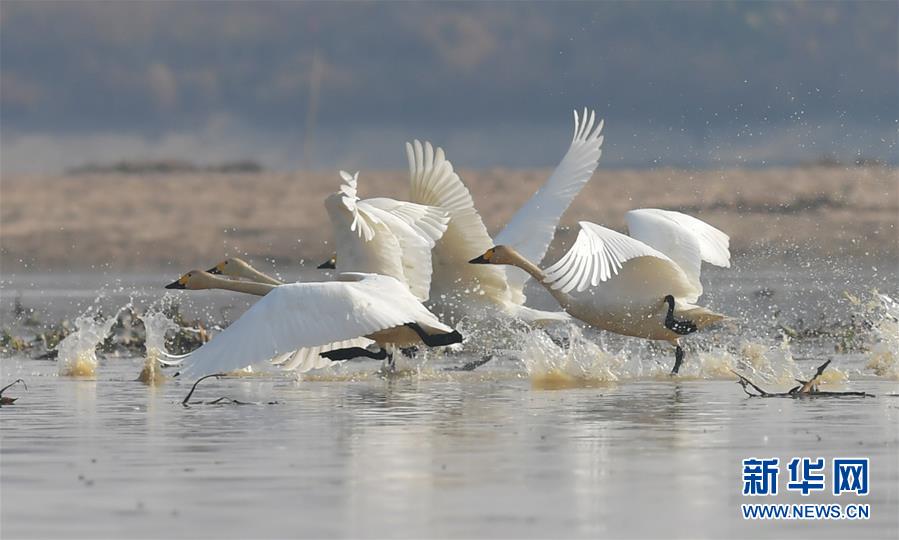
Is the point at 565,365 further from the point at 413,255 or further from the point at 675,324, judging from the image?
the point at 413,255

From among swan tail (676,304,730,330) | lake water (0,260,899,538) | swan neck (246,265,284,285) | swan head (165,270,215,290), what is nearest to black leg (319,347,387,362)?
lake water (0,260,899,538)

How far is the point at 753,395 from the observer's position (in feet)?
41.9

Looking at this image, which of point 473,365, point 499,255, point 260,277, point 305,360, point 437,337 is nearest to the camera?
point 437,337

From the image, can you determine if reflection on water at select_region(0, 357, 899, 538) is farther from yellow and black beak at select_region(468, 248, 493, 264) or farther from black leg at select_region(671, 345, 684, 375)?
yellow and black beak at select_region(468, 248, 493, 264)

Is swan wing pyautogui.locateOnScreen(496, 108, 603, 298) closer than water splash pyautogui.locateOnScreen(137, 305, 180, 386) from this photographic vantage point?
No

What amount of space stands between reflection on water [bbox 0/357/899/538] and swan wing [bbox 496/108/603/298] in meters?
2.43

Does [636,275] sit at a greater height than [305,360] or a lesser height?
greater

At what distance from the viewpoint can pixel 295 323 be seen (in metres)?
11.8

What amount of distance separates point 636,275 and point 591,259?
3.85ft

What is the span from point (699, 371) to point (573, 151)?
2.33 m

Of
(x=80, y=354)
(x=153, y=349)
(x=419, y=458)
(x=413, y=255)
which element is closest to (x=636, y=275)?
(x=413, y=255)

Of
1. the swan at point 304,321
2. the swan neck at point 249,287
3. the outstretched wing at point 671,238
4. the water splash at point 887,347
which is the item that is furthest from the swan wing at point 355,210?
the water splash at point 887,347

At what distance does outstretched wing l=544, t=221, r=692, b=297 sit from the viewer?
13.9 metres

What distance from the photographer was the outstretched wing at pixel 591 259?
13.9 meters
